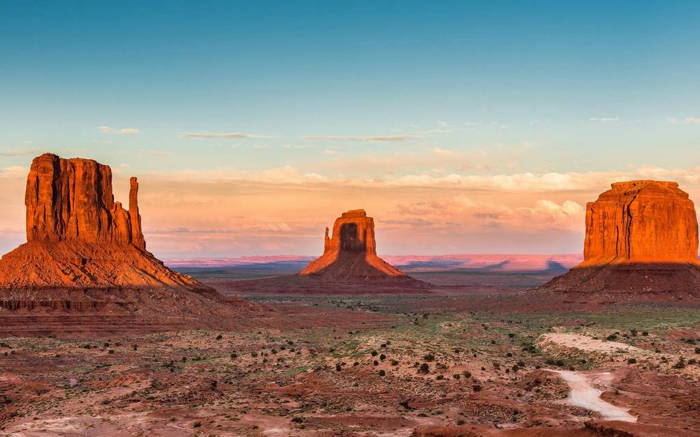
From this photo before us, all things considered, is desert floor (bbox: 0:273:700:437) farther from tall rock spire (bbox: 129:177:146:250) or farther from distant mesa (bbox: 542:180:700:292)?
distant mesa (bbox: 542:180:700:292)

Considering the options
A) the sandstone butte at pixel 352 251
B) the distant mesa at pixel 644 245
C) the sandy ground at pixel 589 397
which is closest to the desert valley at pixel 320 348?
the sandy ground at pixel 589 397

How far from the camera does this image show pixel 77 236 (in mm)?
75312

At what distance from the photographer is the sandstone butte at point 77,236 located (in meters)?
70.4

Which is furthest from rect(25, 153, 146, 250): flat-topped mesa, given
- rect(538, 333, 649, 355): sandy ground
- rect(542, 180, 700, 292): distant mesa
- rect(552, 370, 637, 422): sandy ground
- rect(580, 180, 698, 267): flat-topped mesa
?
rect(580, 180, 698, 267): flat-topped mesa

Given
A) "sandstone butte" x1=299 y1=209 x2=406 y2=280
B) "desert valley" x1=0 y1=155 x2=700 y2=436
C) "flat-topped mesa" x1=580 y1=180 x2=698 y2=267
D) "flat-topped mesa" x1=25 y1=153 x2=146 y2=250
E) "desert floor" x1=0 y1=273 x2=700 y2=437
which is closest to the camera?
"desert floor" x1=0 y1=273 x2=700 y2=437

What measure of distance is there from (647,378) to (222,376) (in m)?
23.5

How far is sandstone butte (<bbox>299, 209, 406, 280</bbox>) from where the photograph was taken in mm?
169250

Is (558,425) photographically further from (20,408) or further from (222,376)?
(20,408)

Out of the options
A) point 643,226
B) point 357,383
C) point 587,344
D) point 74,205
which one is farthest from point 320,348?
point 643,226

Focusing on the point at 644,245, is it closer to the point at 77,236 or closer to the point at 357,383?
the point at 77,236

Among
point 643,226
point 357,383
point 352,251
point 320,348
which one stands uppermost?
point 643,226

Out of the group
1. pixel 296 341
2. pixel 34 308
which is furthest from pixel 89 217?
pixel 296 341

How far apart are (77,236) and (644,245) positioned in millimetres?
73410

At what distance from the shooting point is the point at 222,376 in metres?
44.9
